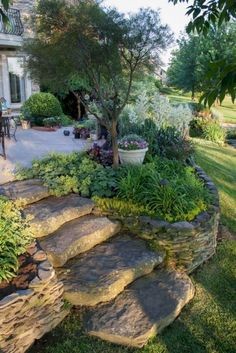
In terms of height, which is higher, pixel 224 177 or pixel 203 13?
pixel 203 13

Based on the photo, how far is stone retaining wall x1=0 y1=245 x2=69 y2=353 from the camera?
2.82 metres

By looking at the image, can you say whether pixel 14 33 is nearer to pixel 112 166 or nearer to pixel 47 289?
pixel 112 166

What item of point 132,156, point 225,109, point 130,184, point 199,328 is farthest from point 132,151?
point 225,109

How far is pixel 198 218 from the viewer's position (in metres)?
4.68

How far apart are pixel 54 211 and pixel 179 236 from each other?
1661 mm

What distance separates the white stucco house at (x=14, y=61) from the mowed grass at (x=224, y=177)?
737 cm

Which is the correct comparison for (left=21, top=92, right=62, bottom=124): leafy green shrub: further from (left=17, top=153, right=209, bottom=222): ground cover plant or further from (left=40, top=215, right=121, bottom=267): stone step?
(left=40, top=215, right=121, bottom=267): stone step

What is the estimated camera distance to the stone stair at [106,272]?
333 centimetres

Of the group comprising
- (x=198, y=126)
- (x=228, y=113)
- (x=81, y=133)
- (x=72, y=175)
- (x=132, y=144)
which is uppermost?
(x=132, y=144)

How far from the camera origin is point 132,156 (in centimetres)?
586

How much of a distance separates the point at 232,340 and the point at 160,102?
19.1ft

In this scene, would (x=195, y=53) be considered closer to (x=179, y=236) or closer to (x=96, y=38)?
(x=96, y=38)

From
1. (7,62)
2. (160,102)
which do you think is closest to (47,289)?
(160,102)

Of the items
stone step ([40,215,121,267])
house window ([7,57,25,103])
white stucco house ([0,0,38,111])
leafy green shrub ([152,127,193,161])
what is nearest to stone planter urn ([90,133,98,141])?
leafy green shrub ([152,127,193,161])
